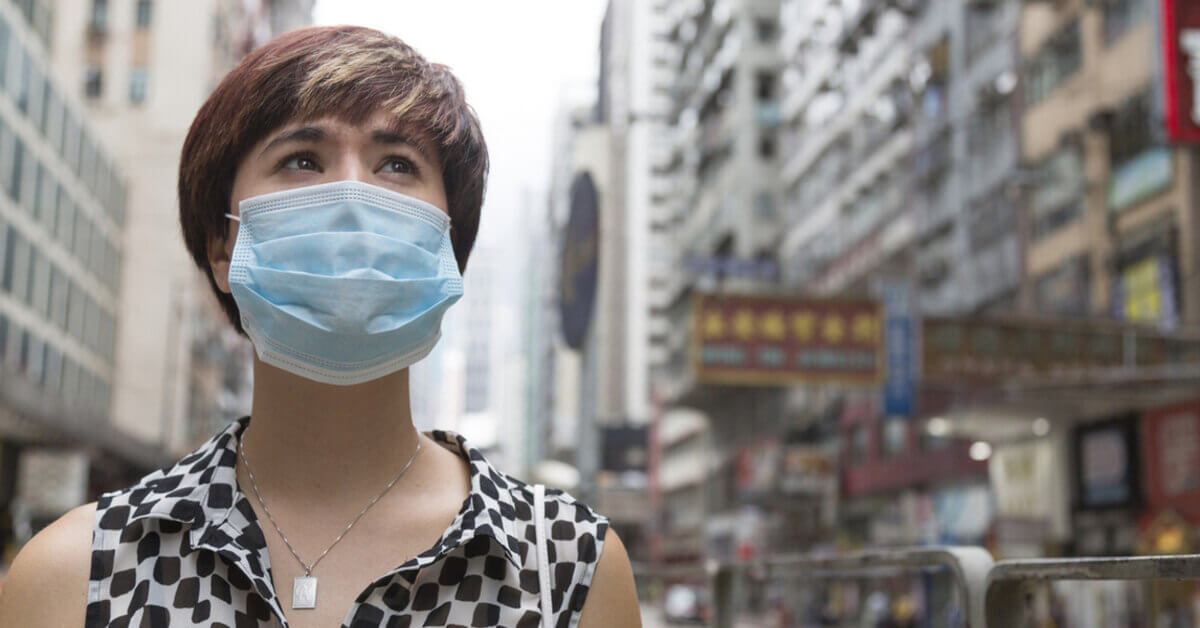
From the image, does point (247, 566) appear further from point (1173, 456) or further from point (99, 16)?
point (99, 16)

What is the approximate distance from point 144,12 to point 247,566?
4707cm

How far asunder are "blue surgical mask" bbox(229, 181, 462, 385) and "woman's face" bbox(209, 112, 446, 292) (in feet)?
0.07

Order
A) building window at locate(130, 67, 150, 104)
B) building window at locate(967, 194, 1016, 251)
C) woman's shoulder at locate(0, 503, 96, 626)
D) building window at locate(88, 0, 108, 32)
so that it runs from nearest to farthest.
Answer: woman's shoulder at locate(0, 503, 96, 626), building window at locate(967, 194, 1016, 251), building window at locate(88, 0, 108, 32), building window at locate(130, 67, 150, 104)

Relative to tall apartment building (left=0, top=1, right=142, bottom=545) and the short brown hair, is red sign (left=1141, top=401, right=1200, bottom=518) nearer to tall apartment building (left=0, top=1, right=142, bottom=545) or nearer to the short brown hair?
the short brown hair

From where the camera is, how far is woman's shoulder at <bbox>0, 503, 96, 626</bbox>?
5.70 feet

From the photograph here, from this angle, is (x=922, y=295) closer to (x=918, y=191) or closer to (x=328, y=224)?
(x=918, y=191)

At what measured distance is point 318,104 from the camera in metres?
1.89

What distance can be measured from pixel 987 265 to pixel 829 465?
9.27m

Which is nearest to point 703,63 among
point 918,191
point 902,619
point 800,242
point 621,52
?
point 800,242

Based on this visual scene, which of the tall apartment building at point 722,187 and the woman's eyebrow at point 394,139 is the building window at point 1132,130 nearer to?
the tall apartment building at point 722,187

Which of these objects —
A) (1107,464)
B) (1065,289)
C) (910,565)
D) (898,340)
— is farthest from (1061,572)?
(1065,289)

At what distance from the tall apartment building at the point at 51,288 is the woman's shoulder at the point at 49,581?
78.2 feet

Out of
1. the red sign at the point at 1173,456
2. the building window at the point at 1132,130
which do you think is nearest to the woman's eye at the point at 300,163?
the red sign at the point at 1173,456

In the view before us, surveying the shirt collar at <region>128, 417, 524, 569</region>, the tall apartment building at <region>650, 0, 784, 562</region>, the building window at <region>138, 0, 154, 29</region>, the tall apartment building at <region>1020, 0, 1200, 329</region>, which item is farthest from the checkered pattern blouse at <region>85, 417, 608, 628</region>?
the building window at <region>138, 0, 154, 29</region>
